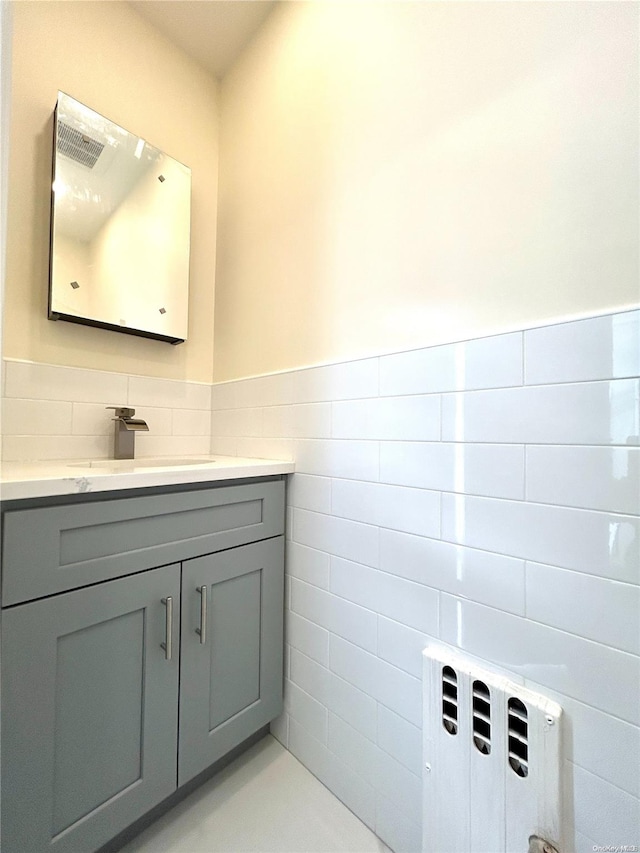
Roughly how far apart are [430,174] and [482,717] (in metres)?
1.24

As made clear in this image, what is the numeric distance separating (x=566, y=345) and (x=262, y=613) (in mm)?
1088

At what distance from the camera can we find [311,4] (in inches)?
49.4

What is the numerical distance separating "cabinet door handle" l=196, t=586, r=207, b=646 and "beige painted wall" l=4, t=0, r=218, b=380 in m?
0.89

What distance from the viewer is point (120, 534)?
34.4 inches

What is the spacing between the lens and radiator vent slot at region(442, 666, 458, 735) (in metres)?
0.82

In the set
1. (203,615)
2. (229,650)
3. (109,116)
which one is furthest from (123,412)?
(109,116)

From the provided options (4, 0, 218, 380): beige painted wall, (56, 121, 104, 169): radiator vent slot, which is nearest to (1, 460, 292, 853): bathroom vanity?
(4, 0, 218, 380): beige painted wall

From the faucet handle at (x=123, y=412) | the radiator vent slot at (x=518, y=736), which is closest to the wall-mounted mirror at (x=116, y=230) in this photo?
the faucet handle at (x=123, y=412)

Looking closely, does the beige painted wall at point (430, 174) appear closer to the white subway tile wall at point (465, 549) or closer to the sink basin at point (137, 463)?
the white subway tile wall at point (465, 549)

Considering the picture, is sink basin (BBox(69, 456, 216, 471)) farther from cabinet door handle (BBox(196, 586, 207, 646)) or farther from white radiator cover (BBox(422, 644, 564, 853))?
white radiator cover (BBox(422, 644, 564, 853))

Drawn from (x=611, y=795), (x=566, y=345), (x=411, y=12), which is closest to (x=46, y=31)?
(x=411, y=12)

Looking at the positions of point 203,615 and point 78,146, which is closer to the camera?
point 203,615

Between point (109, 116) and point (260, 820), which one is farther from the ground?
point (109, 116)

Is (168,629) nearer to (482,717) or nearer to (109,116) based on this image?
(482,717)
